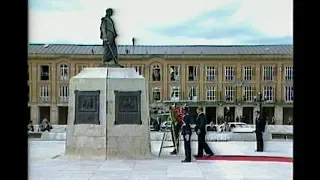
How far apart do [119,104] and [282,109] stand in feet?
204

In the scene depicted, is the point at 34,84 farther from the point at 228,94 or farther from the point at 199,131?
the point at 199,131

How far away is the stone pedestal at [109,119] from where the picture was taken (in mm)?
14406

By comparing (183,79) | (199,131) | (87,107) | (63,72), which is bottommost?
(199,131)

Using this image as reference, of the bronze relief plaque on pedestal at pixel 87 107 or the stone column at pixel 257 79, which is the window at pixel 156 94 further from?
the bronze relief plaque on pedestal at pixel 87 107

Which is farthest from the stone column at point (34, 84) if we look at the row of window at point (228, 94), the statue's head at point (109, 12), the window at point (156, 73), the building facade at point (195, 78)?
the statue's head at point (109, 12)

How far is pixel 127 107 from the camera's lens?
14.5m

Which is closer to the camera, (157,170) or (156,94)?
(157,170)

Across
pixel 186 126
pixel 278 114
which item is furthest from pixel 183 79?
pixel 186 126

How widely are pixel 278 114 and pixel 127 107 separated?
2452 inches

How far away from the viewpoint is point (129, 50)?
7419cm

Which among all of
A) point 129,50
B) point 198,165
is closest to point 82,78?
point 198,165

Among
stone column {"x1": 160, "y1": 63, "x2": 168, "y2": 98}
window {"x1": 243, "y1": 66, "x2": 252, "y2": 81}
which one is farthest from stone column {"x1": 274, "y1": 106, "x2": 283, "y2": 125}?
stone column {"x1": 160, "y1": 63, "x2": 168, "y2": 98}

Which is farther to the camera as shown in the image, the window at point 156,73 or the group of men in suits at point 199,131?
the window at point 156,73
